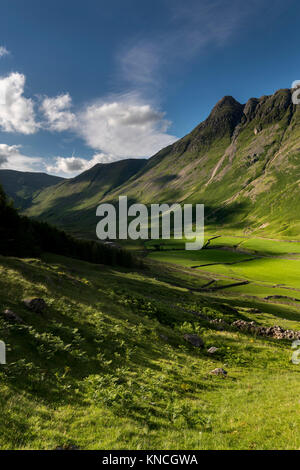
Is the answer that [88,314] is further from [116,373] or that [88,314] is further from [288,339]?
[288,339]

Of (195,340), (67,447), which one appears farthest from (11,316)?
(195,340)

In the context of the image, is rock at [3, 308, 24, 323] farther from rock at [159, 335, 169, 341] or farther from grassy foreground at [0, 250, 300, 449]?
rock at [159, 335, 169, 341]


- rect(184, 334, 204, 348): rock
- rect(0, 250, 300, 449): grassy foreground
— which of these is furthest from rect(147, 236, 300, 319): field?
rect(0, 250, 300, 449): grassy foreground

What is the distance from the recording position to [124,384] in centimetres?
1534

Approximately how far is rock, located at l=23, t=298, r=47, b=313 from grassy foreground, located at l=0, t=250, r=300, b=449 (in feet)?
2.20

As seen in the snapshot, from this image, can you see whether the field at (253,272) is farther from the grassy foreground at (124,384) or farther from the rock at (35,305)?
the rock at (35,305)

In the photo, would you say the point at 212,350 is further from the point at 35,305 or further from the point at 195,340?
the point at 35,305

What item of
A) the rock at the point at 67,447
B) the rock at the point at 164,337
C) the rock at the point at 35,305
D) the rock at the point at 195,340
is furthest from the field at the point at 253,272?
the rock at the point at 67,447

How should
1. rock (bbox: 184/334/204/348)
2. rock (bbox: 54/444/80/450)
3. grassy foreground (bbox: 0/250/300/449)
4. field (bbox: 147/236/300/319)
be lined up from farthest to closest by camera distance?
1. field (bbox: 147/236/300/319)
2. rock (bbox: 184/334/204/348)
3. grassy foreground (bbox: 0/250/300/449)
4. rock (bbox: 54/444/80/450)

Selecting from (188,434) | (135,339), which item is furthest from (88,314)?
(188,434)

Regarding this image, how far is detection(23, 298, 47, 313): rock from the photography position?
830 inches

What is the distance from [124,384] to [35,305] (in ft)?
36.9

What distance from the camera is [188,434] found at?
10.9 meters

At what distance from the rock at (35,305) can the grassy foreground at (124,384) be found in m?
0.67
